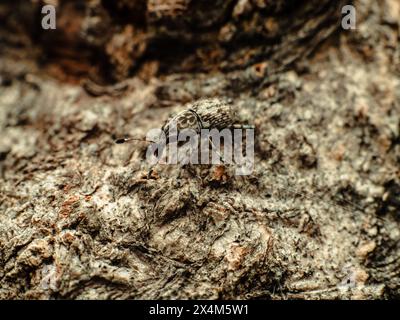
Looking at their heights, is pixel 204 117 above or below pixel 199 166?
above

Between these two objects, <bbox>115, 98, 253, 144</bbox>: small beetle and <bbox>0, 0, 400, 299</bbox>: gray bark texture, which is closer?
<bbox>0, 0, 400, 299</bbox>: gray bark texture

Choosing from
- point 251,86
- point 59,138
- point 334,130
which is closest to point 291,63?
point 251,86

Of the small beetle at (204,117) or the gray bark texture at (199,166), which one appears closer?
the gray bark texture at (199,166)

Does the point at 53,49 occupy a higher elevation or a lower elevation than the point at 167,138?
higher

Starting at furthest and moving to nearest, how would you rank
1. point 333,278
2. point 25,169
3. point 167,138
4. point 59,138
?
point 59,138 → point 25,169 → point 167,138 → point 333,278

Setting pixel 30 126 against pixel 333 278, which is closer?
pixel 333 278
